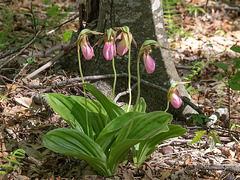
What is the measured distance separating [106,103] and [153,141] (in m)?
0.40

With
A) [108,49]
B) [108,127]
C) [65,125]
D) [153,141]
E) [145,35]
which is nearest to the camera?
[108,49]

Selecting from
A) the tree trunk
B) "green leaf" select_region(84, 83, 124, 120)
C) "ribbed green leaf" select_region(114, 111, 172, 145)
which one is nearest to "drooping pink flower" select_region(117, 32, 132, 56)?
"green leaf" select_region(84, 83, 124, 120)

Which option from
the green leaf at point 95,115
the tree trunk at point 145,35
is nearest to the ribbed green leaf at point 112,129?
the green leaf at point 95,115

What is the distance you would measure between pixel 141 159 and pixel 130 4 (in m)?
1.34

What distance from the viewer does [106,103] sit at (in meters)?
1.74

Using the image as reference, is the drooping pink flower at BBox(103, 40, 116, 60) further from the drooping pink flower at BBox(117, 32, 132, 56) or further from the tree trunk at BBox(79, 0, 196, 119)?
the tree trunk at BBox(79, 0, 196, 119)

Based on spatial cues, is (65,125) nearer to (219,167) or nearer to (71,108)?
(71,108)

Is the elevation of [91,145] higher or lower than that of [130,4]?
lower

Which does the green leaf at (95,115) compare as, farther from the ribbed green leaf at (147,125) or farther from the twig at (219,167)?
the twig at (219,167)

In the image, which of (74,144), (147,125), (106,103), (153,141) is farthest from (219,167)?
(74,144)

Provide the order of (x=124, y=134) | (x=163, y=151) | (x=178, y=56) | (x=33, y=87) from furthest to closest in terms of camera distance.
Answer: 1. (x=178, y=56)
2. (x=33, y=87)
3. (x=163, y=151)
4. (x=124, y=134)

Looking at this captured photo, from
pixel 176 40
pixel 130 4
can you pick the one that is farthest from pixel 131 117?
pixel 176 40

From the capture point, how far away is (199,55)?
12.8 feet

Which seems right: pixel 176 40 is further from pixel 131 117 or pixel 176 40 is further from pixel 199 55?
pixel 131 117
